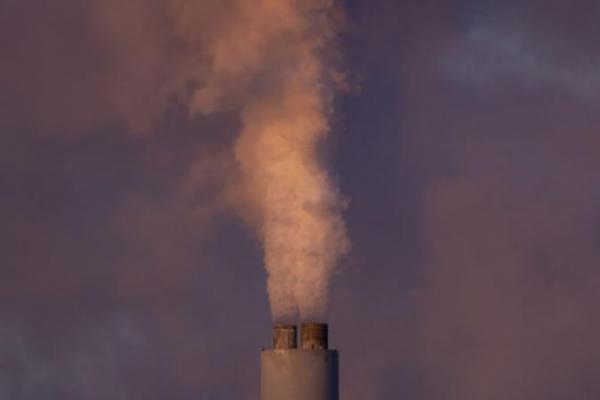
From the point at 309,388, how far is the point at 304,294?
23.7 feet

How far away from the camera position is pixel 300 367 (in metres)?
71.4

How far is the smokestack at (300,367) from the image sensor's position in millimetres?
71438

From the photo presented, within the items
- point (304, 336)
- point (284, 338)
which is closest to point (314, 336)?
point (304, 336)

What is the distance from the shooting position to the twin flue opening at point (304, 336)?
7231 cm

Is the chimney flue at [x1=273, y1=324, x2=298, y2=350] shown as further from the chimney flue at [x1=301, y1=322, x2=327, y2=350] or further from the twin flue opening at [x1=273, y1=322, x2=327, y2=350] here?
the chimney flue at [x1=301, y1=322, x2=327, y2=350]

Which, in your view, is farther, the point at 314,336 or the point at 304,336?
the point at 304,336

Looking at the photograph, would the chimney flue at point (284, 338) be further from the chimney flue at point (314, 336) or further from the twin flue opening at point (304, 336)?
the chimney flue at point (314, 336)

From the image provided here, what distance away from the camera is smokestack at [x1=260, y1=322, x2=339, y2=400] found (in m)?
71.4

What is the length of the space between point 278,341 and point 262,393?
392 centimetres

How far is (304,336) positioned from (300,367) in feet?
7.63

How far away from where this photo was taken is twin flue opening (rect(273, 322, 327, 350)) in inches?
2847

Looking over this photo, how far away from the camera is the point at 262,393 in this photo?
72938 millimetres

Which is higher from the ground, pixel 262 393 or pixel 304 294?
pixel 304 294

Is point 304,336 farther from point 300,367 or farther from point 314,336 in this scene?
point 300,367
